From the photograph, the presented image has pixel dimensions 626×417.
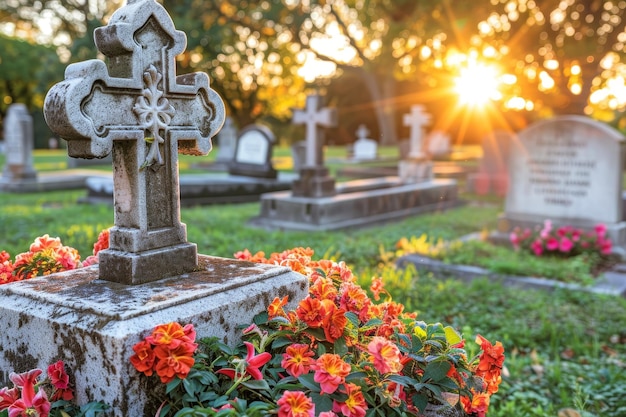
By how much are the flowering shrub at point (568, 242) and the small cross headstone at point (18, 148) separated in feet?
38.6

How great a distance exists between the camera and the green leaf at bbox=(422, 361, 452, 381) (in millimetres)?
2039

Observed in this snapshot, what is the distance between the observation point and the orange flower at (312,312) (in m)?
2.03

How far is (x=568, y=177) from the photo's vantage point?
7.70m

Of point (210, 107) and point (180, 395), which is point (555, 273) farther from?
point (180, 395)

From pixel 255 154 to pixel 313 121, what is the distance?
13.1ft

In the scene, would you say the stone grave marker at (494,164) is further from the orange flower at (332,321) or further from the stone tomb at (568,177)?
the orange flower at (332,321)

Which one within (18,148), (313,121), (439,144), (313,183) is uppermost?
(439,144)

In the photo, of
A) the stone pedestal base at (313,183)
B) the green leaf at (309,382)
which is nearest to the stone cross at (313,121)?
the stone pedestal base at (313,183)

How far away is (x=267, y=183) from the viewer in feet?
42.5

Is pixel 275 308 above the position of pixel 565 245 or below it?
above

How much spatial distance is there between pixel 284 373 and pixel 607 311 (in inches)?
152

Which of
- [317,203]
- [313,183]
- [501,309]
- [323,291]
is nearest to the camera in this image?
[323,291]

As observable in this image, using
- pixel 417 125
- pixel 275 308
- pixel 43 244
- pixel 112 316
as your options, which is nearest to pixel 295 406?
pixel 275 308

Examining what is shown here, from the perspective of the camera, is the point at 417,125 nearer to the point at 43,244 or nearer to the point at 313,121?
the point at 313,121
